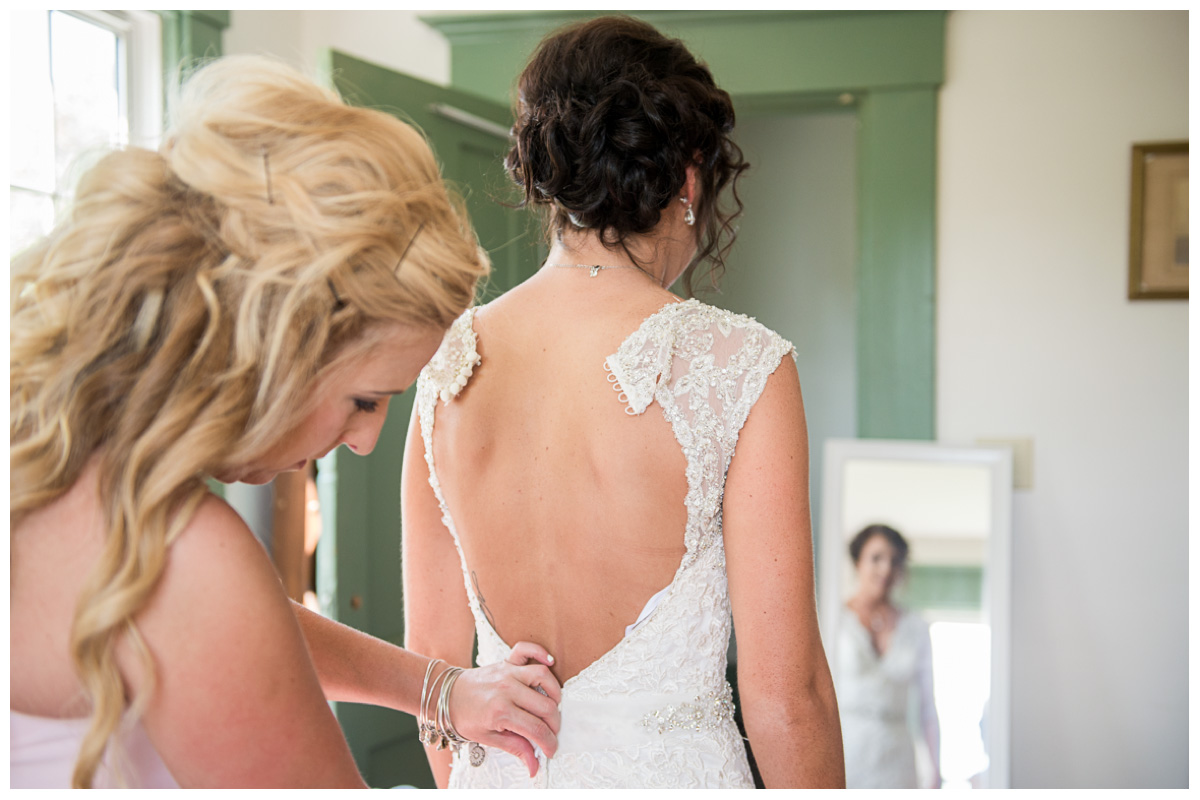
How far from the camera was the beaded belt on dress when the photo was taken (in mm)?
1048

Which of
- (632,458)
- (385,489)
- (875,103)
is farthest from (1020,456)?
(632,458)

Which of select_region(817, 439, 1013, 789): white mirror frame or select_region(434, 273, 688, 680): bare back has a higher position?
select_region(434, 273, 688, 680): bare back

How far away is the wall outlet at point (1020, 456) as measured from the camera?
2430mm

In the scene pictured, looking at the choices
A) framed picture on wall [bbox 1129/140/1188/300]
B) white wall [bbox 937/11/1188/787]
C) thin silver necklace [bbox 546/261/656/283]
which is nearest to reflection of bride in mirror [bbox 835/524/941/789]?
white wall [bbox 937/11/1188/787]

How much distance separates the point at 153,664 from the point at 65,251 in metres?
0.28

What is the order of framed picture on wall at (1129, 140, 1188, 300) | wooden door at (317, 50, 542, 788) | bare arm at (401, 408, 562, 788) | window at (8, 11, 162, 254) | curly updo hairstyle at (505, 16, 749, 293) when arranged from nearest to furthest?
curly updo hairstyle at (505, 16, 749, 293) → bare arm at (401, 408, 562, 788) → window at (8, 11, 162, 254) → wooden door at (317, 50, 542, 788) → framed picture on wall at (1129, 140, 1188, 300)

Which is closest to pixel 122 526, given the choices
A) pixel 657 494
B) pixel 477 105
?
pixel 657 494

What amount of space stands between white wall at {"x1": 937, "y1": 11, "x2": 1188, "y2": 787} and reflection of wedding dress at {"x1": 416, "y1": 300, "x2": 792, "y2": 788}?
167 centimetres

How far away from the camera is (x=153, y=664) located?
0.58m

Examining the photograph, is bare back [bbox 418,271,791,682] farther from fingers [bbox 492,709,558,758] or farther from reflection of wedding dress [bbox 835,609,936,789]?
reflection of wedding dress [bbox 835,609,936,789]

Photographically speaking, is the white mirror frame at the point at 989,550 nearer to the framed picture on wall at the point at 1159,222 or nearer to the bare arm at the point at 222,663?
the framed picture on wall at the point at 1159,222

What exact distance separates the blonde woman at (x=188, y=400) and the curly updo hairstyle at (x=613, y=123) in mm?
367

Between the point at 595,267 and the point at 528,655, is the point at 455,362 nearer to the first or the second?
the point at 595,267
